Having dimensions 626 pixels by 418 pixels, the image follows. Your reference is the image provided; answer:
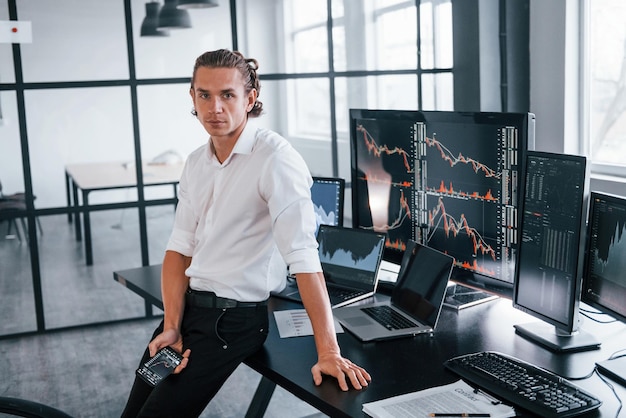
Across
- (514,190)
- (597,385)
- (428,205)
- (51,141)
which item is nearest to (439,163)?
(428,205)

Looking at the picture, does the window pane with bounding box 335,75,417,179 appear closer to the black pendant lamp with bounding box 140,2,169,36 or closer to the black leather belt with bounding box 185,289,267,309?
the black pendant lamp with bounding box 140,2,169,36

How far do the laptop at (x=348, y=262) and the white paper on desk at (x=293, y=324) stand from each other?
0.13m

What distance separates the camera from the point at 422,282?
2143mm

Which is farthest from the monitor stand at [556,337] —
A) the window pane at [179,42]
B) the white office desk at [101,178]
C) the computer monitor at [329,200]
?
the window pane at [179,42]

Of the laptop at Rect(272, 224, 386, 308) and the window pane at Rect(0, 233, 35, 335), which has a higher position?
the laptop at Rect(272, 224, 386, 308)

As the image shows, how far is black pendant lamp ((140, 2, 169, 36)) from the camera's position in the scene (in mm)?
4262

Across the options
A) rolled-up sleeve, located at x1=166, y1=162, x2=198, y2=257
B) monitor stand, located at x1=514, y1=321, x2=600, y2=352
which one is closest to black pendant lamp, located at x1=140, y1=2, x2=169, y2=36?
rolled-up sleeve, located at x1=166, y1=162, x2=198, y2=257

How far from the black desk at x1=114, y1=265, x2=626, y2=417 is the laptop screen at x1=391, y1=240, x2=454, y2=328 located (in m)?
0.07

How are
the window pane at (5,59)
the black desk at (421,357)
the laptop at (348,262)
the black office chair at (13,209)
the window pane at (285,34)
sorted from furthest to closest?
the window pane at (285,34) → the black office chair at (13,209) → the window pane at (5,59) → the laptop at (348,262) → the black desk at (421,357)

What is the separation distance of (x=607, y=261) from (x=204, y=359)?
3.28 ft

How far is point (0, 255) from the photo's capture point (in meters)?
4.17

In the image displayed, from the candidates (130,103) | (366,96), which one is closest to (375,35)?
(366,96)

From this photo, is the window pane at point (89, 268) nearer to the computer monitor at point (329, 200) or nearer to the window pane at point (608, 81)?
the computer monitor at point (329, 200)

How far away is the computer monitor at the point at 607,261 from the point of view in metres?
1.75
